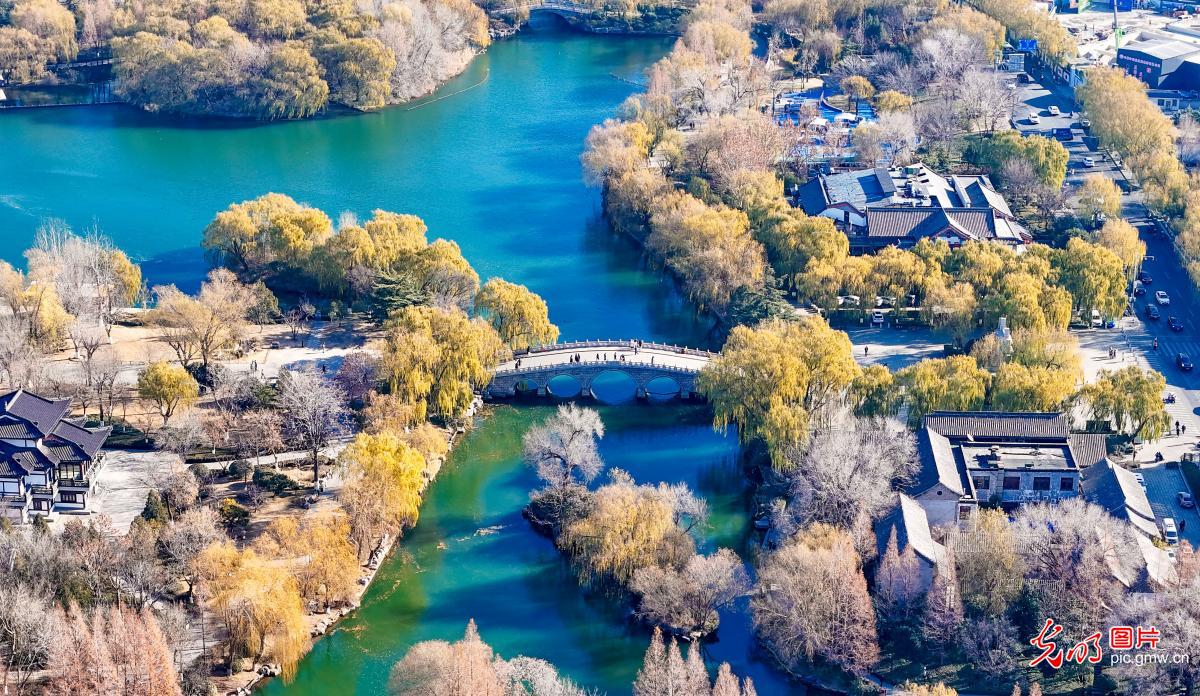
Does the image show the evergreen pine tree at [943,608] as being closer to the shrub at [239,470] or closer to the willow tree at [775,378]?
the willow tree at [775,378]

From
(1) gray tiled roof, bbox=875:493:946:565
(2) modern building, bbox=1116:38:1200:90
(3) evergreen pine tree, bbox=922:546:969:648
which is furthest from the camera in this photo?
(2) modern building, bbox=1116:38:1200:90

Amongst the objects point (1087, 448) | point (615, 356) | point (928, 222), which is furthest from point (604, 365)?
point (928, 222)

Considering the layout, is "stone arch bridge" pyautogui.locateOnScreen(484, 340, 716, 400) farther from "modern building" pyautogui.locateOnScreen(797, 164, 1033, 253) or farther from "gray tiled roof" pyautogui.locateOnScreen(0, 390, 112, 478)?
"gray tiled roof" pyautogui.locateOnScreen(0, 390, 112, 478)

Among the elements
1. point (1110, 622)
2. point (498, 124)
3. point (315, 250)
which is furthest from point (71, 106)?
point (1110, 622)

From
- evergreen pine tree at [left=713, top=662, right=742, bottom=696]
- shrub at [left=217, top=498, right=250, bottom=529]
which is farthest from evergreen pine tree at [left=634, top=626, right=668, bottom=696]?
shrub at [left=217, top=498, right=250, bottom=529]

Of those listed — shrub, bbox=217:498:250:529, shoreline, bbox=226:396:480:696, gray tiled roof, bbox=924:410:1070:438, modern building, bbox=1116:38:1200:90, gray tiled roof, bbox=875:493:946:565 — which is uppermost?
modern building, bbox=1116:38:1200:90

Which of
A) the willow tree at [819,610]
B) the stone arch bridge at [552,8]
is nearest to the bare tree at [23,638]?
the willow tree at [819,610]

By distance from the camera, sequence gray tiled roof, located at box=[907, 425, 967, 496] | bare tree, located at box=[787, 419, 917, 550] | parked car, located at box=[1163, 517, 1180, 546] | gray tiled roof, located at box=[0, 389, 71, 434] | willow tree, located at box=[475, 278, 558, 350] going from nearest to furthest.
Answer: bare tree, located at box=[787, 419, 917, 550] → parked car, located at box=[1163, 517, 1180, 546] → gray tiled roof, located at box=[907, 425, 967, 496] → gray tiled roof, located at box=[0, 389, 71, 434] → willow tree, located at box=[475, 278, 558, 350]
